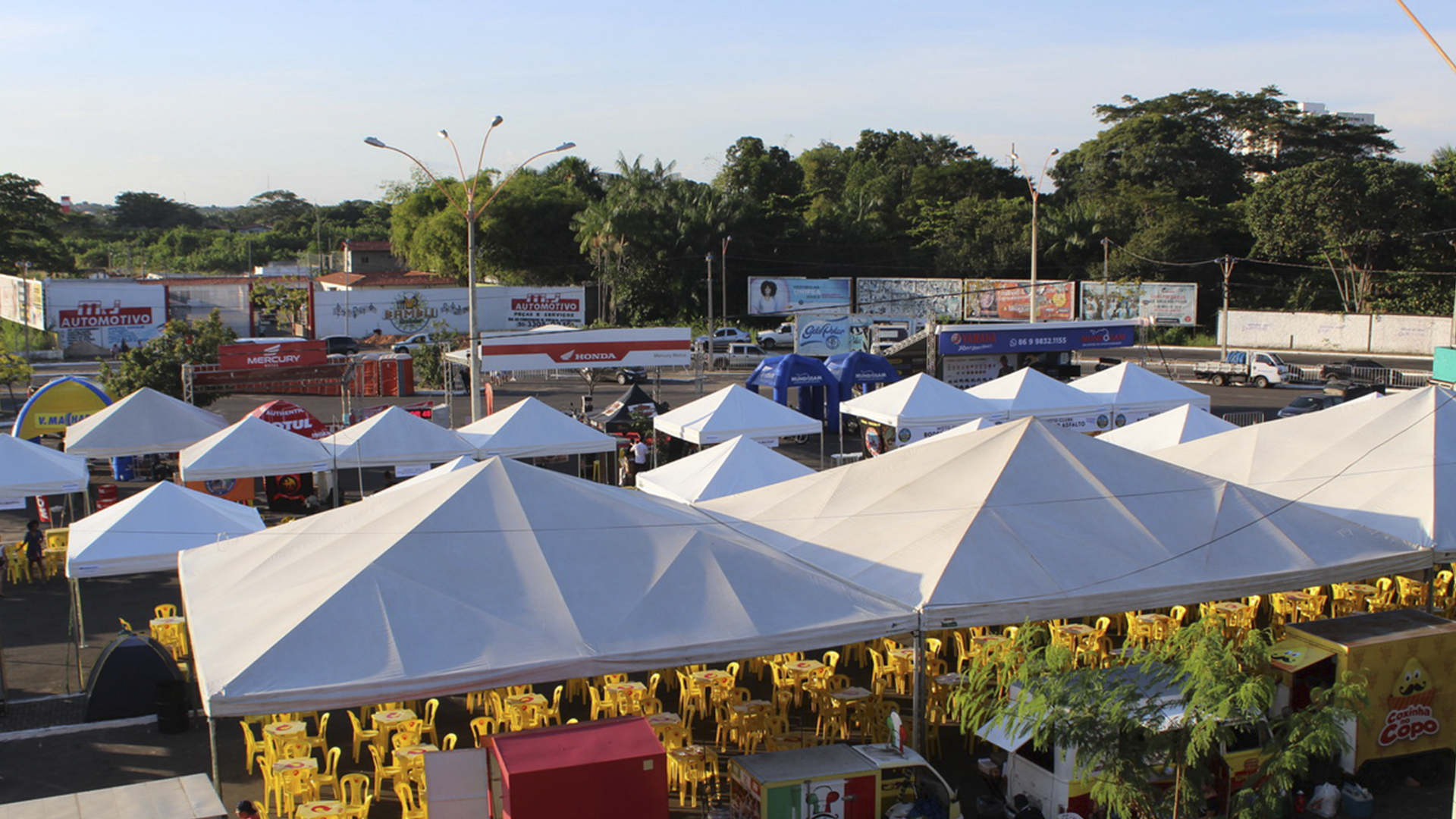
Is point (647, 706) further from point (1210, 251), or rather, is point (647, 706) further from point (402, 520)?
point (1210, 251)

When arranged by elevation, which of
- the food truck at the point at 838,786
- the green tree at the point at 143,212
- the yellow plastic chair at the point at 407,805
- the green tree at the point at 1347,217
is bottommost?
the yellow plastic chair at the point at 407,805

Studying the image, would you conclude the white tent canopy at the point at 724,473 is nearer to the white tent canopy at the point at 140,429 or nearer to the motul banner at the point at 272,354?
the white tent canopy at the point at 140,429

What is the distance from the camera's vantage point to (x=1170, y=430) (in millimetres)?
18031

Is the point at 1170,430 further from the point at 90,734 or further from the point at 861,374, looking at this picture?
the point at 90,734

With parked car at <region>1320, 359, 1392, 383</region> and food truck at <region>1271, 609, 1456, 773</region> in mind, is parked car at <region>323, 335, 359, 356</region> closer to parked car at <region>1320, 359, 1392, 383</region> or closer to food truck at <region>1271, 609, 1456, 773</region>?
parked car at <region>1320, 359, 1392, 383</region>

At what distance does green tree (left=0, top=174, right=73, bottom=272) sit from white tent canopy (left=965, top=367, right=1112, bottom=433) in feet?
182

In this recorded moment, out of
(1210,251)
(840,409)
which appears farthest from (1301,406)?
(1210,251)

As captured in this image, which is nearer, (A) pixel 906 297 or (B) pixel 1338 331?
(B) pixel 1338 331

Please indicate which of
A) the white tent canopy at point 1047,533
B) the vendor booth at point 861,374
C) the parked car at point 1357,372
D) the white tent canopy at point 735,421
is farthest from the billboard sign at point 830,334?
the white tent canopy at point 1047,533

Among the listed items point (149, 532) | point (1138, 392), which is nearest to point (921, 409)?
point (1138, 392)

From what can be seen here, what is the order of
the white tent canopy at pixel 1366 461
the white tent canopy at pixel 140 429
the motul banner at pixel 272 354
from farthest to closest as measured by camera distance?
the motul banner at pixel 272 354 → the white tent canopy at pixel 140 429 → the white tent canopy at pixel 1366 461

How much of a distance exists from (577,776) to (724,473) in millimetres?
7990

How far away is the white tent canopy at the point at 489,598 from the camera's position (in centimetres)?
758

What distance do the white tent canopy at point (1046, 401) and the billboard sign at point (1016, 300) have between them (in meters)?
33.2
